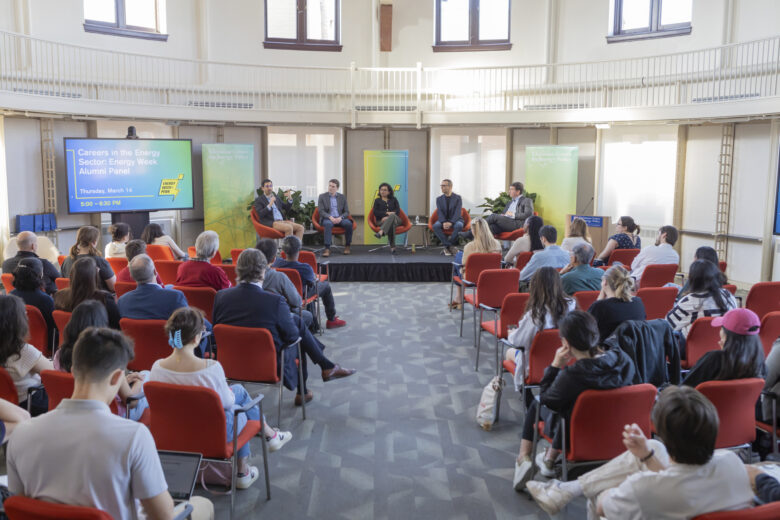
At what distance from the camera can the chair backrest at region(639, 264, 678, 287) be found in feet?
22.2

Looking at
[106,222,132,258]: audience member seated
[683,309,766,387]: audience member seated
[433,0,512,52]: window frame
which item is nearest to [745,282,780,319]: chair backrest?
[683,309,766,387]: audience member seated

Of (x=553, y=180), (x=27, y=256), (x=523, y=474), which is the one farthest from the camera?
(x=553, y=180)

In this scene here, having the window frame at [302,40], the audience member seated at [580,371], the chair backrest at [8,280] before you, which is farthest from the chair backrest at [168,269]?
the window frame at [302,40]

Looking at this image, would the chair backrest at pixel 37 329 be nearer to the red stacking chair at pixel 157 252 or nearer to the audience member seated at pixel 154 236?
the red stacking chair at pixel 157 252

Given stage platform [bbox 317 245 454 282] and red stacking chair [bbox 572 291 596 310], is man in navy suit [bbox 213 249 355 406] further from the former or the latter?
stage platform [bbox 317 245 454 282]

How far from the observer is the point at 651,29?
1205cm

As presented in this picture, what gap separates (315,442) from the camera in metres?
4.43

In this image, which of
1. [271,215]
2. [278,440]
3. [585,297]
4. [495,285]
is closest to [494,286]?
[495,285]

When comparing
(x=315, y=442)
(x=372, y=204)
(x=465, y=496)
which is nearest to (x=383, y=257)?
(x=372, y=204)

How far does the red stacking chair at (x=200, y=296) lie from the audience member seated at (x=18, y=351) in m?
1.79

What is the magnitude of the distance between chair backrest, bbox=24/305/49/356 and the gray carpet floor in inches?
64.1

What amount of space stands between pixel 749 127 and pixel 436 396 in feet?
26.6

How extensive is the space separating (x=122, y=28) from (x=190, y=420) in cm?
1106

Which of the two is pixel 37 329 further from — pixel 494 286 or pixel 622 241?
pixel 622 241
